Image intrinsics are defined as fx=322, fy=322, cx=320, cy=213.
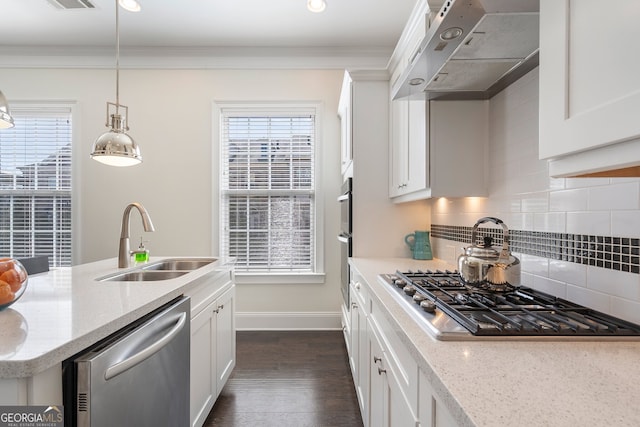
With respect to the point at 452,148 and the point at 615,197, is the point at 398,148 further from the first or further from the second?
the point at 615,197

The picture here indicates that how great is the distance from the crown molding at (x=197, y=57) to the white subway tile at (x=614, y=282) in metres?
2.85

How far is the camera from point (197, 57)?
3381 millimetres

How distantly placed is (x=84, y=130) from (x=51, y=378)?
135 inches

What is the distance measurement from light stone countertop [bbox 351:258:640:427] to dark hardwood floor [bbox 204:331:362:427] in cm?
140

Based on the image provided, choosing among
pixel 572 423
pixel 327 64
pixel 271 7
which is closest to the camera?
pixel 572 423

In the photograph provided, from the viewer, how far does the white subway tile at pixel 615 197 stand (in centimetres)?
97

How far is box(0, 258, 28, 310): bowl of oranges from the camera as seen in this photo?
103 centimetres

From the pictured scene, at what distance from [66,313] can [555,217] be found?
1.84 metres

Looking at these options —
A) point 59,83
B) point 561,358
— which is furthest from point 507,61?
point 59,83

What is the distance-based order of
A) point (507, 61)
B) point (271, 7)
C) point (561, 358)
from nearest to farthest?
1. point (561, 358)
2. point (507, 61)
3. point (271, 7)

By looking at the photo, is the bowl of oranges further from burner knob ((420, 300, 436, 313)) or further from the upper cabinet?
the upper cabinet

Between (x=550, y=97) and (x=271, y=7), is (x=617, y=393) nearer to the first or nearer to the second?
(x=550, y=97)

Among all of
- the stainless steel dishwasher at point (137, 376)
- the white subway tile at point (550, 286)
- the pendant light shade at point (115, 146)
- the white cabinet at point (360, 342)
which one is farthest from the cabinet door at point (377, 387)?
the pendant light shade at point (115, 146)

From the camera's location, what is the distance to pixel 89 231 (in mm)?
3426
